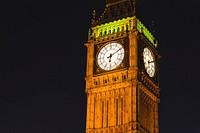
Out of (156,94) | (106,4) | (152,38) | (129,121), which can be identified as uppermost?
(106,4)

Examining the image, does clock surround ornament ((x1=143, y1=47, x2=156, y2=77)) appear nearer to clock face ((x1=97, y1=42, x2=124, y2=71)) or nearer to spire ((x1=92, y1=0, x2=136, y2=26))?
clock face ((x1=97, y1=42, x2=124, y2=71))

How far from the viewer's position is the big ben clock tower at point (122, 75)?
180 feet

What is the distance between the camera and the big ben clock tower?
5491 cm

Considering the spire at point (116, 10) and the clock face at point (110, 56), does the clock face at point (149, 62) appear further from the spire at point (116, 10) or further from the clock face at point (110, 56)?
the spire at point (116, 10)

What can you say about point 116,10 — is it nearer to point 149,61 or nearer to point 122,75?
point 149,61

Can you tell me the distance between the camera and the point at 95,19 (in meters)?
62.6

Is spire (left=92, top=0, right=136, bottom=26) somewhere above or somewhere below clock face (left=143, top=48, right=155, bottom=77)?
above

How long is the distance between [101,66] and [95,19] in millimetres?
7101

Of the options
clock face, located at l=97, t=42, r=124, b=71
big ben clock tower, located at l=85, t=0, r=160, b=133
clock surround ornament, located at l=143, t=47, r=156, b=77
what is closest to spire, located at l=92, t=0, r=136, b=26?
big ben clock tower, located at l=85, t=0, r=160, b=133

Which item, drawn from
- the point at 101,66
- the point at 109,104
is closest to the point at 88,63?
the point at 101,66

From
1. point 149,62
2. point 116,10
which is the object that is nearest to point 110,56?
point 149,62

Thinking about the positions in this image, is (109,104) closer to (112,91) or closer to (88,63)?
(112,91)

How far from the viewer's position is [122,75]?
185 feet

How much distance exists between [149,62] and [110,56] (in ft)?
14.6
